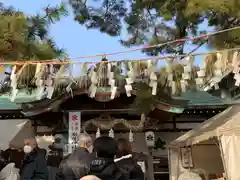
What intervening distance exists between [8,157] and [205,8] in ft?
14.9

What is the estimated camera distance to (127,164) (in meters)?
4.07

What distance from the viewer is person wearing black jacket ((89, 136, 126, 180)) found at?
321 centimetres

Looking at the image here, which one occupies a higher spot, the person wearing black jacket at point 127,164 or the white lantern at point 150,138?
the white lantern at point 150,138

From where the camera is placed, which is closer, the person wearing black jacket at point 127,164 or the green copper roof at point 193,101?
the person wearing black jacket at point 127,164

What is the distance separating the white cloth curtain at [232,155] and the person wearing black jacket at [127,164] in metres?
1.59

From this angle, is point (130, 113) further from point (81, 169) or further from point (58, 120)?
point (81, 169)

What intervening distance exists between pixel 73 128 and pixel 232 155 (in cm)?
492

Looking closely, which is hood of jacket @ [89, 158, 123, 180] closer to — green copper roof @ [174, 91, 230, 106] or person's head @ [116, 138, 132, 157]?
person's head @ [116, 138, 132, 157]

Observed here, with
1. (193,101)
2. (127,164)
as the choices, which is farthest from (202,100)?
(127,164)

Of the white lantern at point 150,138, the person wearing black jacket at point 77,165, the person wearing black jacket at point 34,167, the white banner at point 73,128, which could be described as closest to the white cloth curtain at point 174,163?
the white lantern at point 150,138

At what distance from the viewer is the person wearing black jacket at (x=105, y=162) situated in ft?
10.5

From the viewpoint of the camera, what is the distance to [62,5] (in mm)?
5602

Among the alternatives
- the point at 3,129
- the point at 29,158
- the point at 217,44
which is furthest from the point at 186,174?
the point at 3,129

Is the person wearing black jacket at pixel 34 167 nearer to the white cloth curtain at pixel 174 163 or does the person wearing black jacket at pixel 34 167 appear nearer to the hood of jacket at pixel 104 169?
the hood of jacket at pixel 104 169
